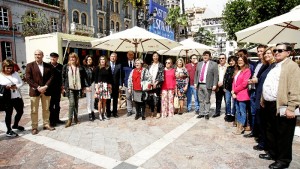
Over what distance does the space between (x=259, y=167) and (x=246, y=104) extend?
2044 millimetres

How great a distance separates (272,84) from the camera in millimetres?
3754

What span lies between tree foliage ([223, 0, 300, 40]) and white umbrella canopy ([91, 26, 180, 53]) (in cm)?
1493

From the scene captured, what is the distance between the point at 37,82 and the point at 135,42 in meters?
3.70

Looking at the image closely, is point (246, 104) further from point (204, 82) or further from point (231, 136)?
point (204, 82)

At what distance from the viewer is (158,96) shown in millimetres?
7285

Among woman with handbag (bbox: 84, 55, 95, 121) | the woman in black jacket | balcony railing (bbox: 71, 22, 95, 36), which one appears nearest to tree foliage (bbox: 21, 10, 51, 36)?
balcony railing (bbox: 71, 22, 95, 36)

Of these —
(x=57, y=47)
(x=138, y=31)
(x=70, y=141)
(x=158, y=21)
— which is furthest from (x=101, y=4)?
(x=70, y=141)

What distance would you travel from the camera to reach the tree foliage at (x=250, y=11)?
1891 centimetres

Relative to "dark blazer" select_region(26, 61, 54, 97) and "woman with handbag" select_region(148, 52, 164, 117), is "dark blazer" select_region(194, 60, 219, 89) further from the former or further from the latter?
"dark blazer" select_region(26, 61, 54, 97)

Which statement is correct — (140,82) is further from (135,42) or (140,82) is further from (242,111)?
(242,111)

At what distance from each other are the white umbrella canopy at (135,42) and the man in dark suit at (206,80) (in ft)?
4.17

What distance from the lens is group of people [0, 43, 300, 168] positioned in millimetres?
3641

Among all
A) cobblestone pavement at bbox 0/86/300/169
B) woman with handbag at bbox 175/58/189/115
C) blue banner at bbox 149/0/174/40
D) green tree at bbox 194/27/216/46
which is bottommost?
cobblestone pavement at bbox 0/86/300/169

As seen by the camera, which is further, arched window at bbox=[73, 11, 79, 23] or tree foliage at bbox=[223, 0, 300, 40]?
arched window at bbox=[73, 11, 79, 23]
